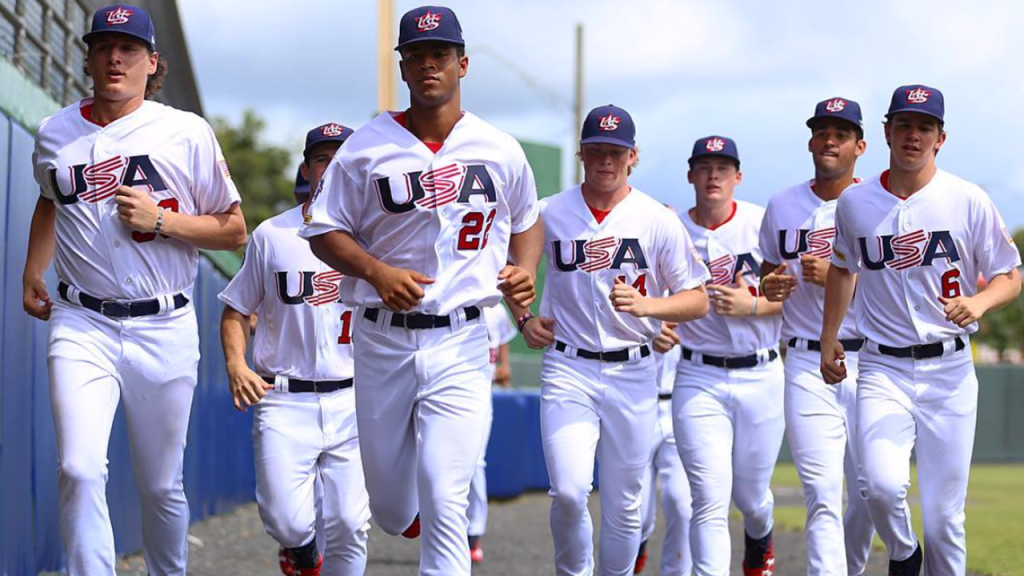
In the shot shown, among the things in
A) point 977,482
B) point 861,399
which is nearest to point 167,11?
point 861,399

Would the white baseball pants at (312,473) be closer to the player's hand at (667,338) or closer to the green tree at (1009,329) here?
the player's hand at (667,338)

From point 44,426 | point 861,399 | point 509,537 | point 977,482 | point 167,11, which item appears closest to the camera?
point 861,399

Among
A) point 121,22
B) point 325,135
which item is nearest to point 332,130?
point 325,135

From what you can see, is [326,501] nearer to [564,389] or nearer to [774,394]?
[564,389]

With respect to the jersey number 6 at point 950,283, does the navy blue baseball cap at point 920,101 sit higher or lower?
higher

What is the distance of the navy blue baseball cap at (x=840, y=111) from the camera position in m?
8.48

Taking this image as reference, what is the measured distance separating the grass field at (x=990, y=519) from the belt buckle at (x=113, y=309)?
6924 millimetres

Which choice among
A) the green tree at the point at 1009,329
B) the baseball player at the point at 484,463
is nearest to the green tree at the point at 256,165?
the green tree at the point at 1009,329

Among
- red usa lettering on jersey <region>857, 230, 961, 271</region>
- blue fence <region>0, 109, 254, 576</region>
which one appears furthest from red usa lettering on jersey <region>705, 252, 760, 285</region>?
blue fence <region>0, 109, 254, 576</region>

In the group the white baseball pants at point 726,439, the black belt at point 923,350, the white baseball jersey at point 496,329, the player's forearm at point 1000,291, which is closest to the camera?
the player's forearm at point 1000,291

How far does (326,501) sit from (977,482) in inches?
769

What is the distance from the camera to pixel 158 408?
615 cm

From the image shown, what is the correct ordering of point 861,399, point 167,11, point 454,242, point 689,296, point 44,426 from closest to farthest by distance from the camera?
point 454,242
point 861,399
point 689,296
point 44,426
point 167,11

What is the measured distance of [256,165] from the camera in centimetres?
5288
